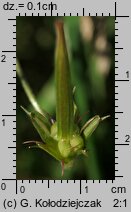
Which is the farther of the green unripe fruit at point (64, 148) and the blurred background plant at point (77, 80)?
the blurred background plant at point (77, 80)

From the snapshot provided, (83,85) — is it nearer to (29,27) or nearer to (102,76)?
(102,76)

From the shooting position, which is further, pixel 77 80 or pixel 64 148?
pixel 77 80

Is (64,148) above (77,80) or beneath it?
beneath

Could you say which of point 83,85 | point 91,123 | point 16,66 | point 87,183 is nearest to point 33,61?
point 83,85

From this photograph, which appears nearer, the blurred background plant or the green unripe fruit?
the green unripe fruit

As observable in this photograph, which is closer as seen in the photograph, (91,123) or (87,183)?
(91,123)

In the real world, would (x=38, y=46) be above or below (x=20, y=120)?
above

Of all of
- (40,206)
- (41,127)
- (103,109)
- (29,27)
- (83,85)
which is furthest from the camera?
(29,27)

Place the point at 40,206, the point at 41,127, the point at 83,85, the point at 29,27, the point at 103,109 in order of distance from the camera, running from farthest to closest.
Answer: the point at 29,27 < the point at 103,109 < the point at 83,85 < the point at 40,206 < the point at 41,127
